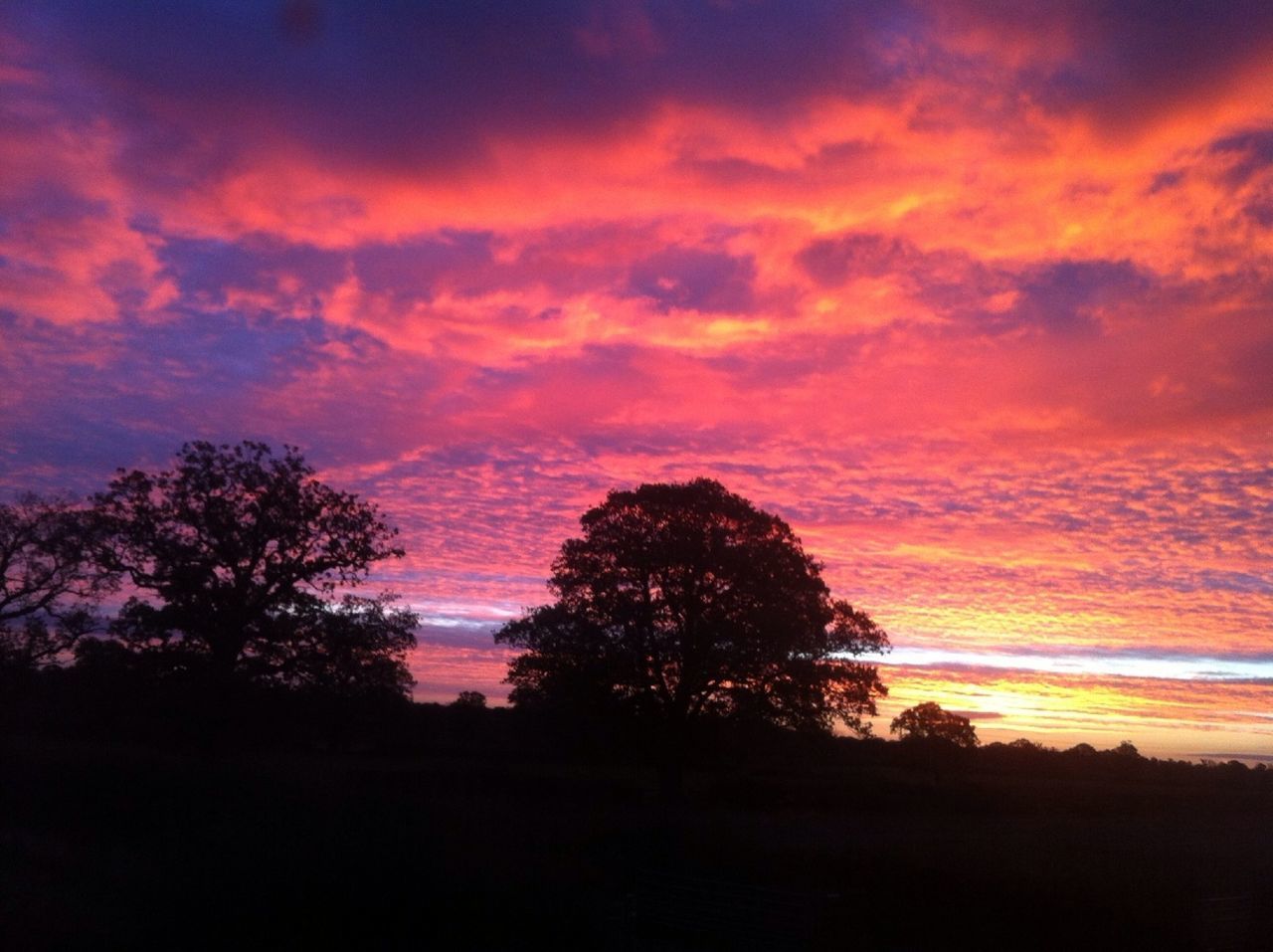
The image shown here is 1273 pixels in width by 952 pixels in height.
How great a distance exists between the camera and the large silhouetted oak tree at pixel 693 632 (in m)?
28.8

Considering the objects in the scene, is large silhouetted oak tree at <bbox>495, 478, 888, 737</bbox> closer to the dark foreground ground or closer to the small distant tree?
the dark foreground ground

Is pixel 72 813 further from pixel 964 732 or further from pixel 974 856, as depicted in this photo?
pixel 964 732

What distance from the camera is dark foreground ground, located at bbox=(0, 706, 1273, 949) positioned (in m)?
12.1

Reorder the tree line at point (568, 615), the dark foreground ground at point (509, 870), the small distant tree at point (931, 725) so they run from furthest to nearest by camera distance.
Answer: the small distant tree at point (931, 725) < the tree line at point (568, 615) < the dark foreground ground at point (509, 870)

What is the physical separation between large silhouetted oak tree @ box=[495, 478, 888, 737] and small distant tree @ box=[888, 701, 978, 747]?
65.4 m

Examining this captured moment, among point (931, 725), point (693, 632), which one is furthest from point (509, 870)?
point (931, 725)

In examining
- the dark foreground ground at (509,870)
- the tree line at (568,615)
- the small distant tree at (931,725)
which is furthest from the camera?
the small distant tree at (931,725)

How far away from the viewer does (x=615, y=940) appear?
11.9 meters

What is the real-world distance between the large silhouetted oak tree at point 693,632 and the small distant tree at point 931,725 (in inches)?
2574

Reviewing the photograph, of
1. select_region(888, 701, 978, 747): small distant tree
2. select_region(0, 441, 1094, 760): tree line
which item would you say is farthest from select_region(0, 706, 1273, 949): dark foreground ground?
select_region(888, 701, 978, 747): small distant tree

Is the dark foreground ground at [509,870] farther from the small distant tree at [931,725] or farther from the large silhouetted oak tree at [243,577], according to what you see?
the small distant tree at [931,725]

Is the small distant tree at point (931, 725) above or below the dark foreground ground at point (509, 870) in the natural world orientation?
above

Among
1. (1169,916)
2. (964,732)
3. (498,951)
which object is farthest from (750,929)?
(964,732)

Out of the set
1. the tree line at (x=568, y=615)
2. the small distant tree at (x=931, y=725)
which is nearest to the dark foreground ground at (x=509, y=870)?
the tree line at (x=568, y=615)
